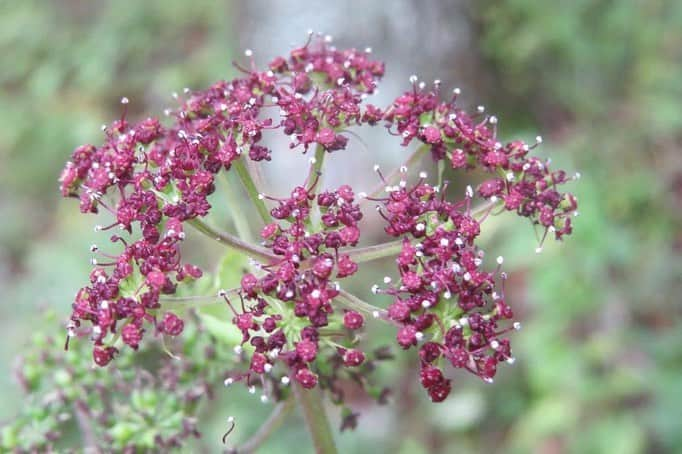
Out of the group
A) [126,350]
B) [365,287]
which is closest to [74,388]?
[126,350]

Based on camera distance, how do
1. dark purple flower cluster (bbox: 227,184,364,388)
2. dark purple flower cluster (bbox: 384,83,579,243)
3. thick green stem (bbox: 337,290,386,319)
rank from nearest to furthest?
dark purple flower cluster (bbox: 227,184,364,388) → thick green stem (bbox: 337,290,386,319) → dark purple flower cluster (bbox: 384,83,579,243)

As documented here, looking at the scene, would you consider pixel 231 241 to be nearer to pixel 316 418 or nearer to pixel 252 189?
pixel 252 189

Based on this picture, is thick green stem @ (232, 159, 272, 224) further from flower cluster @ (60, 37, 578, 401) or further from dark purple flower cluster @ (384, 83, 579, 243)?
dark purple flower cluster @ (384, 83, 579, 243)

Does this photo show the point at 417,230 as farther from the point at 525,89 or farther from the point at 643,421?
the point at 525,89

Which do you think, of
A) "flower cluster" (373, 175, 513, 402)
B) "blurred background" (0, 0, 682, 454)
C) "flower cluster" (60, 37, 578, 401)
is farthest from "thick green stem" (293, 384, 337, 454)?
"blurred background" (0, 0, 682, 454)

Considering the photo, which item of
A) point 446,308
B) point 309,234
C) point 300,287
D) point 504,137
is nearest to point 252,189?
point 309,234

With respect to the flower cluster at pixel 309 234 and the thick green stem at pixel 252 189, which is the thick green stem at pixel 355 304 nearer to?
the flower cluster at pixel 309 234

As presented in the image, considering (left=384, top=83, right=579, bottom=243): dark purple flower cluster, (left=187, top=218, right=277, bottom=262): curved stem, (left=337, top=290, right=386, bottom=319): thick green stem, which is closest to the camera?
(left=337, top=290, right=386, bottom=319): thick green stem
